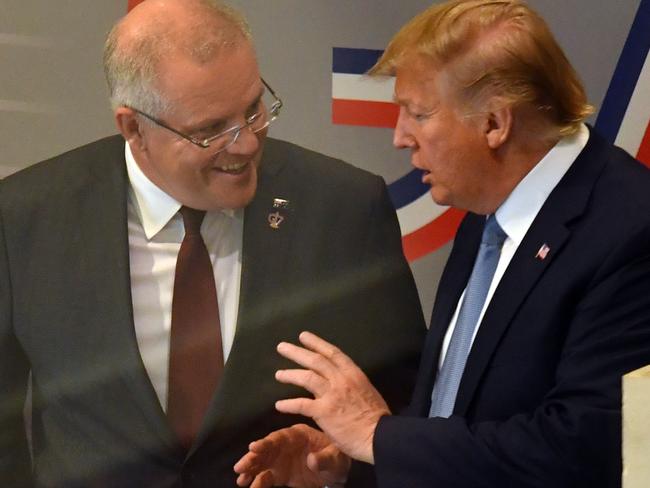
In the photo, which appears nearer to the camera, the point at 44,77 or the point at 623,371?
the point at 623,371

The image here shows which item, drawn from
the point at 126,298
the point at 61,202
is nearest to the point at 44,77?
the point at 61,202

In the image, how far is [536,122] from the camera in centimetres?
186

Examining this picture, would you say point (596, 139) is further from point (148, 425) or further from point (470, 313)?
point (148, 425)

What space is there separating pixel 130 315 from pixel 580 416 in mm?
822

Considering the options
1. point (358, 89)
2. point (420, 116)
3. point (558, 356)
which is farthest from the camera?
point (358, 89)

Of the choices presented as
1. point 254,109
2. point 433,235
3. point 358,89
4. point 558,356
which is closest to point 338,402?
point 558,356

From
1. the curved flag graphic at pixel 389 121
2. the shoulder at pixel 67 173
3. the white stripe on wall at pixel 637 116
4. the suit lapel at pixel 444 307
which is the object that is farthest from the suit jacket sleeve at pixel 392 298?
the white stripe on wall at pixel 637 116

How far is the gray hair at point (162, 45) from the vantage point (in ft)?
6.75

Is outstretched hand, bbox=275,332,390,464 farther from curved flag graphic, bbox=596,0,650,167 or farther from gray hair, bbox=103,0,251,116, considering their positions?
curved flag graphic, bbox=596,0,650,167

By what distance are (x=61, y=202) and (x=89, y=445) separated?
1.45ft

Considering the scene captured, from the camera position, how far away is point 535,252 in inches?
72.8

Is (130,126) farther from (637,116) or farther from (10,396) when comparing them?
(637,116)

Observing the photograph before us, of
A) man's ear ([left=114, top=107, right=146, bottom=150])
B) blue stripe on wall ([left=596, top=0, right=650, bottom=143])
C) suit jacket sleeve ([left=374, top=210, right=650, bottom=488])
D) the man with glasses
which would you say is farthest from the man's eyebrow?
blue stripe on wall ([left=596, top=0, right=650, bottom=143])

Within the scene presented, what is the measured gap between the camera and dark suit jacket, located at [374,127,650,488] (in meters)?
1.72
